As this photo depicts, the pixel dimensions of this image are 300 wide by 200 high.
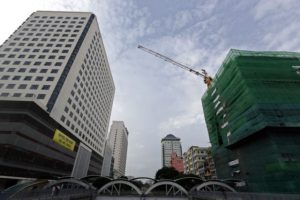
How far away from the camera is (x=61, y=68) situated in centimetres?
4747

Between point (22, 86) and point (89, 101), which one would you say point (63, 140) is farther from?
point (89, 101)

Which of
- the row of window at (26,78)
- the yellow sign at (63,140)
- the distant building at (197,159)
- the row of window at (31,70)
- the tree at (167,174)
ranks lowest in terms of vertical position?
the tree at (167,174)

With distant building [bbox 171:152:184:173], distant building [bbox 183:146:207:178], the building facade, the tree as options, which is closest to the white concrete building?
the building facade

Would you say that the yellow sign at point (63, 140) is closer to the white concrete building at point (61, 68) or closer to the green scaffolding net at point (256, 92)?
the white concrete building at point (61, 68)

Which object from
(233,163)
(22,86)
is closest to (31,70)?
(22,86)

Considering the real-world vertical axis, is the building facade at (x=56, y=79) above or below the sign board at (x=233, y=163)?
above

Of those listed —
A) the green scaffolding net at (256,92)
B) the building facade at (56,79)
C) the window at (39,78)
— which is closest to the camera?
the green scaffolding net at (256,92)

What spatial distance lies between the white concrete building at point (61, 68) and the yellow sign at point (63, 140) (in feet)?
8.27

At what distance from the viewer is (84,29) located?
61656mm

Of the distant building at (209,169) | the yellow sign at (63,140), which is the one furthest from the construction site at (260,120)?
the yellow sign at (63,140)

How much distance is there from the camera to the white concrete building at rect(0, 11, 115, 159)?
139 feet

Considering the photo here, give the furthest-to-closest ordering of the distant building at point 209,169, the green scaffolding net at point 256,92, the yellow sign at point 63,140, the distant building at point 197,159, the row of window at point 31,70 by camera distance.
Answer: the distant building at point 197,159 → the distant building at point 209,169 → the row of window at point 31,70 → the yellow sign at point 63,140 → the green scaffolding net at point 256,92

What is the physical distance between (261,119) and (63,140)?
46126mm

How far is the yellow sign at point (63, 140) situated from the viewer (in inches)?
1629
